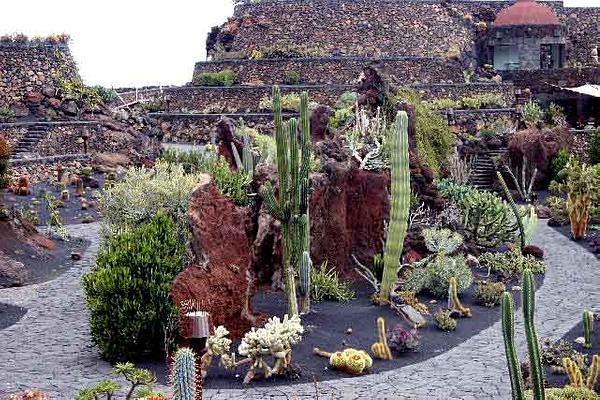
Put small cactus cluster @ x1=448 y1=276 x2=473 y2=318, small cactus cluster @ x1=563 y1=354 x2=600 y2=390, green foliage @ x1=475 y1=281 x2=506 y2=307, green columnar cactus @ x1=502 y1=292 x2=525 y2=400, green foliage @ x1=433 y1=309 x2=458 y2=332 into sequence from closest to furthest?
green columnar cactus @ x1=502 y1=292 x2=525 y2=400, small cactus cluster @ x1=563 y1=354 x2=600 y2=390, green foliage @ x1=433 y1=309 x2=458 y2=332, small cactus cluster @ x1=448 y1=276 x2=473 y2=318, green foliage @ x1=475 y1=281 x2=506 y2=307

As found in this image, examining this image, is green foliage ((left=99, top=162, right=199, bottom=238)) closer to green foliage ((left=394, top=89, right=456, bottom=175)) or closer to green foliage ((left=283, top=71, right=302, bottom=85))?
green foliage ((left=394, top=89, right=456, bottom=175))

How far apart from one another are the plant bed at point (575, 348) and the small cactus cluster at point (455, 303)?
1.48m

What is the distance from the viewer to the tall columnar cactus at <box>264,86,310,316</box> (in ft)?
36.7

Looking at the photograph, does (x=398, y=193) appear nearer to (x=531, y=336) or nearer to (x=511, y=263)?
(x=511, y=263)

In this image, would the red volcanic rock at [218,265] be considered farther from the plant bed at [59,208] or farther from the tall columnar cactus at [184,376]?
the plant bed at [59,208]

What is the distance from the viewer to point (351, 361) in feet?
31.7

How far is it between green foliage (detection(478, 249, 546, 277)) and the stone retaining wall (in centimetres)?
2003

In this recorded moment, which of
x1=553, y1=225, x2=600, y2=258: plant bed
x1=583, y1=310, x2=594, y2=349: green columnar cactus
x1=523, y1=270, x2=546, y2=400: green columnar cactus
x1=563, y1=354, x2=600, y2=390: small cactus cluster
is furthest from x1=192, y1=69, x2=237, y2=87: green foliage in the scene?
x1=523, y1=270, x2=546, y2=400: green columnar cactus

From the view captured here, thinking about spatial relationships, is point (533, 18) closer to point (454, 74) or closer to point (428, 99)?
point (454, 74)

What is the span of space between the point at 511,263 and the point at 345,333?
16.7 ft

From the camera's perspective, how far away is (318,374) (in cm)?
963

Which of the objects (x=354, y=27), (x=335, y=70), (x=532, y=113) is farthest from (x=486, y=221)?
(x=354, y=27)

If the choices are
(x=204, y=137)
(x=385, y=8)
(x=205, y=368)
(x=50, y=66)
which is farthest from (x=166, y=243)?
(x=385, y=8)

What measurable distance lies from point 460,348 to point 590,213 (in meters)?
9.59
